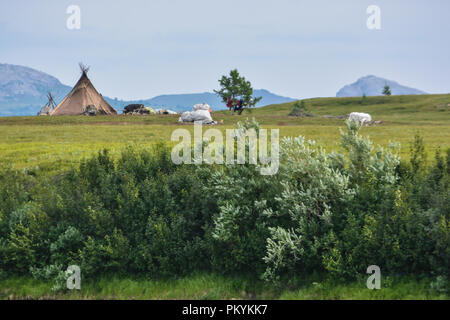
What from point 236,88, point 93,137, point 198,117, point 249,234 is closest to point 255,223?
point 249,234

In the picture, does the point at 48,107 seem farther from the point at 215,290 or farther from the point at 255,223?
the point at 215,290

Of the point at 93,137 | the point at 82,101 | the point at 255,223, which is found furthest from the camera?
the point at 82,101

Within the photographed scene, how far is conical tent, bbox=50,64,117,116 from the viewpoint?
60450 millimetres

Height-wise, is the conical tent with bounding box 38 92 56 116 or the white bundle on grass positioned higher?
the conical tent with bounding box 38 92 56 116

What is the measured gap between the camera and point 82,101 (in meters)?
61.3

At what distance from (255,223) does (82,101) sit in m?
58.1

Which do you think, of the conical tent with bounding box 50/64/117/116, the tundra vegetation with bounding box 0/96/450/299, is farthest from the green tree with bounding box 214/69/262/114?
the tundra vegetation with bounding box 0/96/450/299

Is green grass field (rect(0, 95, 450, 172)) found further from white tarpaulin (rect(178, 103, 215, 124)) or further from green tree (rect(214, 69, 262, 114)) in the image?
green tree (rect(214, 69, 262, 114))

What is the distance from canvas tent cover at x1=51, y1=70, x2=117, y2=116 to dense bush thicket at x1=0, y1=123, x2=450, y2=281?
169 feet

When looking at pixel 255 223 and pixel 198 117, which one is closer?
pixel 255 223

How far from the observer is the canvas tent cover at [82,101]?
199ft

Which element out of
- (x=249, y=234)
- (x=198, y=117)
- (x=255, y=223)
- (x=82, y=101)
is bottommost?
(x=249, y=234)

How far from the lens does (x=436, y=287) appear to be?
7.11 metres

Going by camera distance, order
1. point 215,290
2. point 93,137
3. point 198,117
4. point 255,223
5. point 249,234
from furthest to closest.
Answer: point 198,117
point 93,137
point 255,223
point 249,234
point 215,290
